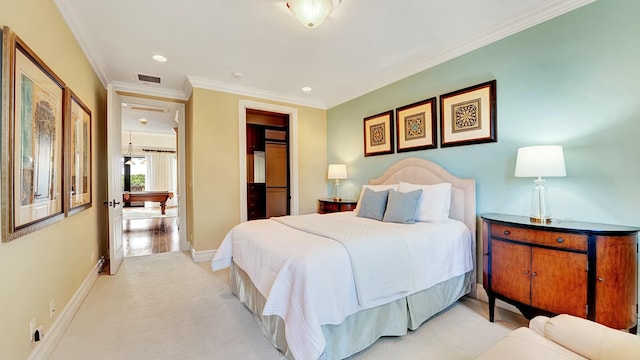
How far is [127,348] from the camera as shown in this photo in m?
1.95

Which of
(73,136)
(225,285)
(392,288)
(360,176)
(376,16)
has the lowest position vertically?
(225,285)

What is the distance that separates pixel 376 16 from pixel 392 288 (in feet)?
7.66

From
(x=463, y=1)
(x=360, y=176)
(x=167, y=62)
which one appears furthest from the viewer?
(x=360, y=176)

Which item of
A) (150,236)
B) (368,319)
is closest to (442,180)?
(368,319)

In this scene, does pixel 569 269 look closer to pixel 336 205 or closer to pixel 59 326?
pixel 336 205

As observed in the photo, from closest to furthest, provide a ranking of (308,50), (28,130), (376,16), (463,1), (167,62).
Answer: (28,130) → (463,1) → (376,16) → (308,50) → (167,62)

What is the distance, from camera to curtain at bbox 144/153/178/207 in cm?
1055

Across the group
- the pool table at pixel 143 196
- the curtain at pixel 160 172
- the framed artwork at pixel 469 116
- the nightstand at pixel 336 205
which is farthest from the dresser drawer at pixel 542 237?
the curtain at pixel 160 172

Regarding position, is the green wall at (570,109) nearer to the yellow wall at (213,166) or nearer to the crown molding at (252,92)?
the crown molding at (252,92)

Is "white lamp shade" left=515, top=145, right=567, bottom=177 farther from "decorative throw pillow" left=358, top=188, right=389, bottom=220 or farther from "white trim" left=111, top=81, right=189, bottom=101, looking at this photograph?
"white trim" left=111, top=81, right=189, bottom=101

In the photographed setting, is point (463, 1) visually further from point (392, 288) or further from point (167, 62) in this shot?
point (167, 62)

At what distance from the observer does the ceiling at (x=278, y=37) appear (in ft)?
7.60

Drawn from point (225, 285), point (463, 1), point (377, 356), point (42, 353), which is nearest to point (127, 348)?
point (42, 353)

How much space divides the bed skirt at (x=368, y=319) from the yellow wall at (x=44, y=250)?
1.38m
